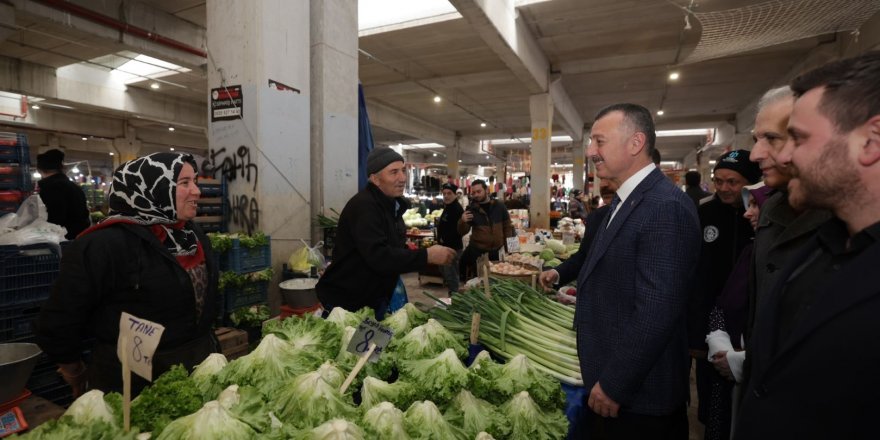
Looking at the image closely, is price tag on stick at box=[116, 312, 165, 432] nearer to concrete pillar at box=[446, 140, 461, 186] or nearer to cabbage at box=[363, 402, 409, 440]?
cabbage at box=[363, 402, 409, 440]

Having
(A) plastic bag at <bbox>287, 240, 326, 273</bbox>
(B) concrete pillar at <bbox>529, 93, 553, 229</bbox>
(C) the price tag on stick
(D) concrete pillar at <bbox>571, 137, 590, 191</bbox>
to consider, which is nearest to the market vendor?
(C) the price tag on stick

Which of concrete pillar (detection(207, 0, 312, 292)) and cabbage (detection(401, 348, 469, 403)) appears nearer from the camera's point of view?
cabbage (detection(401, 348, 469, 403))

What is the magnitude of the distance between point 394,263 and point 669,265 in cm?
167

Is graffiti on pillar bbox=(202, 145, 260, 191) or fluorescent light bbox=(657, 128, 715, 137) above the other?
fluorescent light bbox=(657, 128, 715, 137)

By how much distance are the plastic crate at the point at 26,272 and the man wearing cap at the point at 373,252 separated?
1.88m

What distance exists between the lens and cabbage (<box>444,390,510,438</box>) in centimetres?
147

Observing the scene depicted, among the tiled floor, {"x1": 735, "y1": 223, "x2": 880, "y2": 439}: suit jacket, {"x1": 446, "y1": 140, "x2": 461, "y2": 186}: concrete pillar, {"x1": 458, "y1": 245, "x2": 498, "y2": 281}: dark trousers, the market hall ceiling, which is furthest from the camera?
{"x1": 446, "y1": 140, "x2": 461, "y2": 186}: concrete pillar

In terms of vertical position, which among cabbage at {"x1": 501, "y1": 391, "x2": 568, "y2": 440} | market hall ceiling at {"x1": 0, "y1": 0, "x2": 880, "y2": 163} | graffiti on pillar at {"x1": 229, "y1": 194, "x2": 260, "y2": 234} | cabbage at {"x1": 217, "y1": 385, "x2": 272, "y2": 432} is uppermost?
market hall ceiling at {"x1": 0, "y1": 0, "x2": 880, "y2": 163}

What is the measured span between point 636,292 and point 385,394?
3.56ft

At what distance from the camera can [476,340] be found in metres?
2.17

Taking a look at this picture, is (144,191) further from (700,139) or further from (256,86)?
(700,139)

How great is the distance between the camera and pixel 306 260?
4723 mm

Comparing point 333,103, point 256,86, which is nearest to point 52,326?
point 256,86

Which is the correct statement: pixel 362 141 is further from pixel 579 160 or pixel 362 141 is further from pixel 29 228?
pixel 579 160
